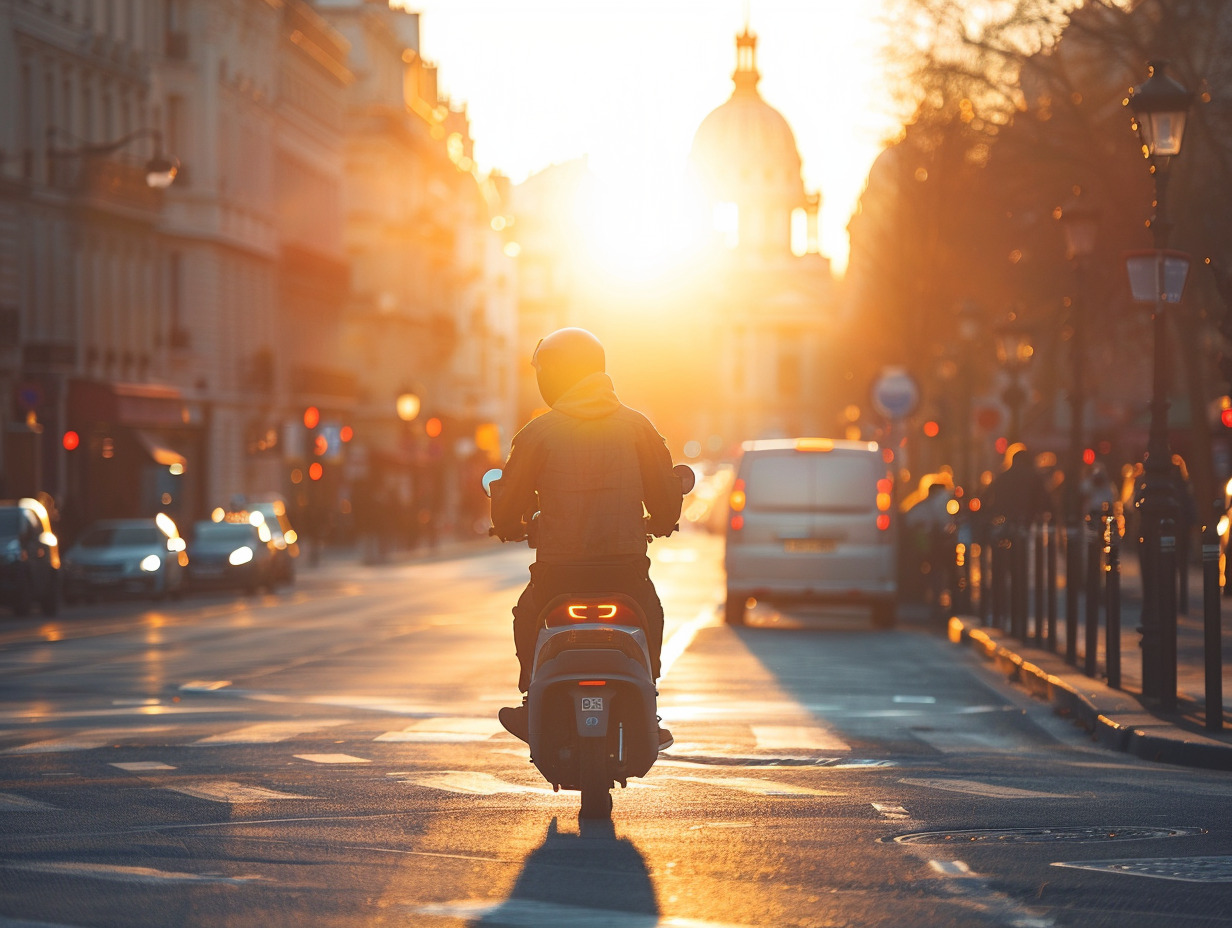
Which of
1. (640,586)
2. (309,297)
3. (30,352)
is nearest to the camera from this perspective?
(640,586)

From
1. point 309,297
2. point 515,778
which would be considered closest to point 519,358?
point 309,297

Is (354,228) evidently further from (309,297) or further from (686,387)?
(686,387)

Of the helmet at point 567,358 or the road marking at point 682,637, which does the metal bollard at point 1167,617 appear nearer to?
the road marking at point 682,637

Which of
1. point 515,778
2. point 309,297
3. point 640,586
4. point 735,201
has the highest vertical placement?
point 735,201

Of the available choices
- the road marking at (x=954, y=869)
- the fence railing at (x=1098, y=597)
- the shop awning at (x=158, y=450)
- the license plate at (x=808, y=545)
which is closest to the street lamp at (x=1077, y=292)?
the fence railing at (x=1098, y=597)

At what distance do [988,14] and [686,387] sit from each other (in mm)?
123694

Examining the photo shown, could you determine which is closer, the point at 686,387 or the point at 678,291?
the point at 686,387

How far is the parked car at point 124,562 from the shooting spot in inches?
1391

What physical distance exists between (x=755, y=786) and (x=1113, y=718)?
3594mm

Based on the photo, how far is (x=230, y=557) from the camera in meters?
39.2

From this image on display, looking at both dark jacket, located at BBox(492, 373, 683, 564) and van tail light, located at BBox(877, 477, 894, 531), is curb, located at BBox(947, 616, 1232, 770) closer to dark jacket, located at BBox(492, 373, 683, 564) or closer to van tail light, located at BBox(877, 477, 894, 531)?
dark jacket, located at BBox(492, 373, 683, 564)

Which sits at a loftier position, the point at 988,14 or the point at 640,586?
the point at 988,14

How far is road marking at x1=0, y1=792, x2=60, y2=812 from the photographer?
372 inches

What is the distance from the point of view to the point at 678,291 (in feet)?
555
